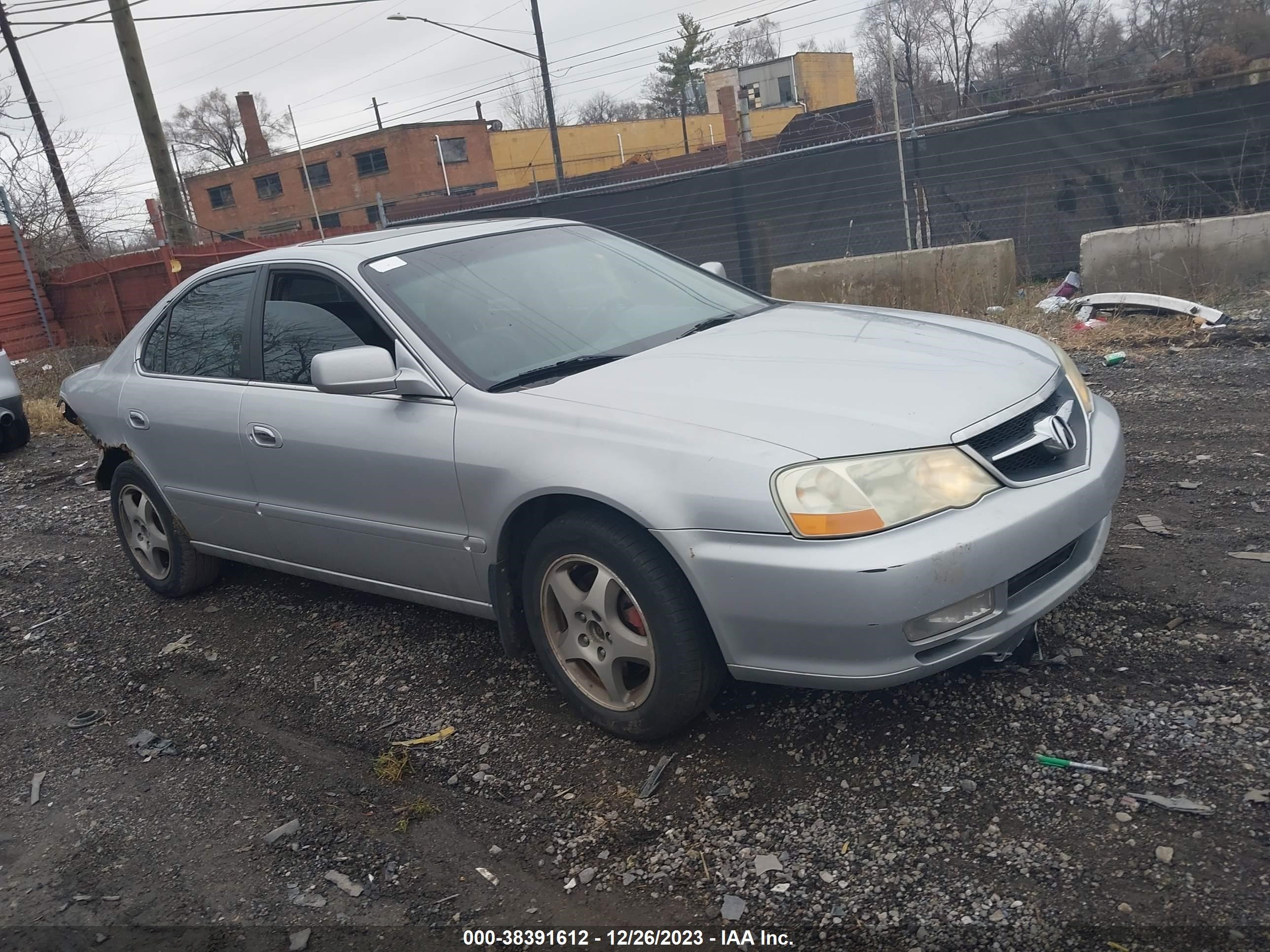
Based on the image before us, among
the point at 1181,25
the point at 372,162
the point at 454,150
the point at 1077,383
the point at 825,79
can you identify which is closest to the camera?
the point at 1077,383

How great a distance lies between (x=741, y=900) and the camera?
2451mm

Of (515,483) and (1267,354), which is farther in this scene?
(1267,354)

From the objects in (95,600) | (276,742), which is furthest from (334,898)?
(95,600)

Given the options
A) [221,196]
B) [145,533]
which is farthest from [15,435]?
[221,196]

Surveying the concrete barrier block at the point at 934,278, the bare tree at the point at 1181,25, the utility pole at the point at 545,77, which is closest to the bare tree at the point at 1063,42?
the bare tree at the point at 1181,25

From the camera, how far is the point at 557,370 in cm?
342

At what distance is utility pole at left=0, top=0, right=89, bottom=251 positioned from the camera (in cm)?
1992

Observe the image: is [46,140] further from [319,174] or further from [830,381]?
[319,174]

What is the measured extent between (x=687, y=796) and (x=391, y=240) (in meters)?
2.58

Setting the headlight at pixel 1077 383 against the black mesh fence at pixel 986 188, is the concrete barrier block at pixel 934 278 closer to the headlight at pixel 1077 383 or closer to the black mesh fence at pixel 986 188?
the black mesh fence at pixel 986 188

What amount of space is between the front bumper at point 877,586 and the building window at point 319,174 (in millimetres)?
53198

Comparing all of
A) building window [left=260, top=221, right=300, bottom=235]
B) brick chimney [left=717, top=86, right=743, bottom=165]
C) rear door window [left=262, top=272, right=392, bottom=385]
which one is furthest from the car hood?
building window [left=260, top=221, right=300, bottom=235]

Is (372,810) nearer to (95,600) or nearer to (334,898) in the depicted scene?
(334,898)

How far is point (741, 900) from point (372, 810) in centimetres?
126
